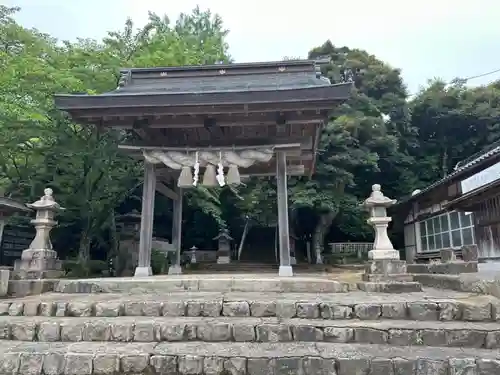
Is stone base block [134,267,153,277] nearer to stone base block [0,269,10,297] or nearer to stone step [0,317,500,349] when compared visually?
stone base block [0,269,10,297]

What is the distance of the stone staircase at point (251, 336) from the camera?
372 centimetres

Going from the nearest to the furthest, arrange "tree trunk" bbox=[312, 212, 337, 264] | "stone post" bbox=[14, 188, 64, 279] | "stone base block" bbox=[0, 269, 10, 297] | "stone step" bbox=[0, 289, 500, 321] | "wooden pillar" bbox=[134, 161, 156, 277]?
"stone step" bbox=[0, 289, 500, 321] → "stone base block" bbox=[0, 269, 10, 297] → "stone post" bbox=[14, 188, 64, 279] → "wooden pillar" bbox=[134, 161, 156, 277] → "tree trunk" bbox=[312, 212, 337, 264]

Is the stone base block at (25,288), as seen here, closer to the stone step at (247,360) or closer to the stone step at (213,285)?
the stone step at (213,285)

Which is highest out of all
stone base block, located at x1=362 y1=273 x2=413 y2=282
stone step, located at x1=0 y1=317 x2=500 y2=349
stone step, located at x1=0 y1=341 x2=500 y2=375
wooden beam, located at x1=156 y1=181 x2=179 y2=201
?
wooden beam, located at x1=156 y1=181 x2=179 y2=201

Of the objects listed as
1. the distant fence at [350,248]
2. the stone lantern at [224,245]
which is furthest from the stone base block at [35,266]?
the distant fence at [350,248]

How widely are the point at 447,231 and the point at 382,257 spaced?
11.9 metres

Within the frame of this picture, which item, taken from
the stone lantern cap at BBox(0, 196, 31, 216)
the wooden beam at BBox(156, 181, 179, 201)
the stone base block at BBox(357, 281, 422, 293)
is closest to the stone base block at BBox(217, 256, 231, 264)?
the wooden beam at BBox(156, 181, 179, 201)

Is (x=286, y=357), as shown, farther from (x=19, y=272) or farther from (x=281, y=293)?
(x=19, y=272)

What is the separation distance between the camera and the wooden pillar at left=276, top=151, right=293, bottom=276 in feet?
26.9

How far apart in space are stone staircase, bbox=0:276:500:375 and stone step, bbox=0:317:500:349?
1 centimetres

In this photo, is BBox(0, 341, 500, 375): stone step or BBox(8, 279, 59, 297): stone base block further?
→ BBox(8, 279, 59, 297): stone base block

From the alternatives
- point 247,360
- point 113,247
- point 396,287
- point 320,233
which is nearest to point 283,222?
point 396,287

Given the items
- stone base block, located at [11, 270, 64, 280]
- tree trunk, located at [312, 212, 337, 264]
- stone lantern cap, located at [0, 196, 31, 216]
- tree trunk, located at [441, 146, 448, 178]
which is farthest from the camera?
tree trunk, located at [441, 146, 448, 178]

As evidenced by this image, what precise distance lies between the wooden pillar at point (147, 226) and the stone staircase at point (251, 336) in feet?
9.94
